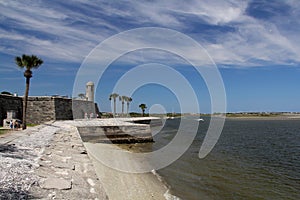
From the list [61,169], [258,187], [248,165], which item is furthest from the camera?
[248,165]

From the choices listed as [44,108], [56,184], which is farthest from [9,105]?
[56,184]

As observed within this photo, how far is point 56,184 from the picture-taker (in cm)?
528

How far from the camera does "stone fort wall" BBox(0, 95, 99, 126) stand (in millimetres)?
26778

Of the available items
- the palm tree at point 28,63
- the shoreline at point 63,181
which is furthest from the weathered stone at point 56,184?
the palm tree at point 28,63

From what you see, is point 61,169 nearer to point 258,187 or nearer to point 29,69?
point 258,187

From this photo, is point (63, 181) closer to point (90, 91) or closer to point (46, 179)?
point (46, 179)

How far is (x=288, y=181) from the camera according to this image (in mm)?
11469

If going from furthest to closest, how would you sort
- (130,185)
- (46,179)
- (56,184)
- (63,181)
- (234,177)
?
(234,177)
(130,185)
(63,181)
(46,179)
(56,184)

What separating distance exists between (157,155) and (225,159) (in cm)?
461

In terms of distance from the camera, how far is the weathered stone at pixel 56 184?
5.08 metres

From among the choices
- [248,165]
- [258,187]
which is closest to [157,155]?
[248,165]

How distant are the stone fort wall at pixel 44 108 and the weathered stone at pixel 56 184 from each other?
2322 centimetres

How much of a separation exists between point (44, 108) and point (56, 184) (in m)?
28.9

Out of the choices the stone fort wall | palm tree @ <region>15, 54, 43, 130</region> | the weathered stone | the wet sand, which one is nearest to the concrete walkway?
the weathered stone
